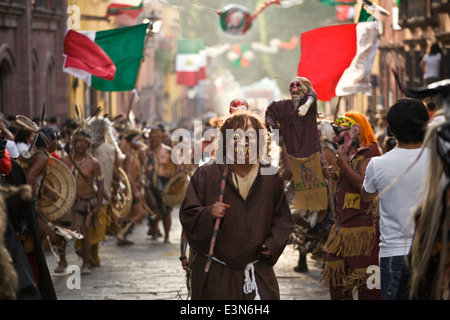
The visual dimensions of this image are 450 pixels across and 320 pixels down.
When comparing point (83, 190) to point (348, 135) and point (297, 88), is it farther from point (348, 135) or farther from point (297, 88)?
point (348, 135)

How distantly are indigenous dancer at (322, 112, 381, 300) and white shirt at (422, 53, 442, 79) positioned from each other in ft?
47.3

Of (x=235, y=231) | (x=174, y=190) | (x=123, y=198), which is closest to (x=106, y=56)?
(x=174, y=190)

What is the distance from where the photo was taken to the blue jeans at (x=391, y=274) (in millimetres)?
6262

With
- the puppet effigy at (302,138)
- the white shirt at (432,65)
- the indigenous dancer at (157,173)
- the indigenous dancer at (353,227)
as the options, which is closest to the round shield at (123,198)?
the indigenous dancer at (157,173)

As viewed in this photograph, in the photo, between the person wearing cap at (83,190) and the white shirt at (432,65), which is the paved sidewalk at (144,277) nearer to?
the person wearing cap at (83,190)

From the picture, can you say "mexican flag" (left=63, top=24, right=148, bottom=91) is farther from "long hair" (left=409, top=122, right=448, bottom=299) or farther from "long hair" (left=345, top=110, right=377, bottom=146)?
"long hair" (left=409, top=122, right=448, bottom=299)

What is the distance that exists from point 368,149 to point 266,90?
70854 mm

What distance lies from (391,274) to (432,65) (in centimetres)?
1739

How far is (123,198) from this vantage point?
49.6 ft

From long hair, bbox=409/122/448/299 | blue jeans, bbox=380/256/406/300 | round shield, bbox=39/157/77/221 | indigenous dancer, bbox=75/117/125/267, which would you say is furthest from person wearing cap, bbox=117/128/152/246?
long hair, bbox=409/122/448/299

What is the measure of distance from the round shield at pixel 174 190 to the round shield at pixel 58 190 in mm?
5082

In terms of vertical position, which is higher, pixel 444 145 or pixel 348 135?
pixel 444 145

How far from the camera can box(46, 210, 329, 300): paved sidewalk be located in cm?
1127

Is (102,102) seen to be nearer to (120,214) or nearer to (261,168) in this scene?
(120,214)
